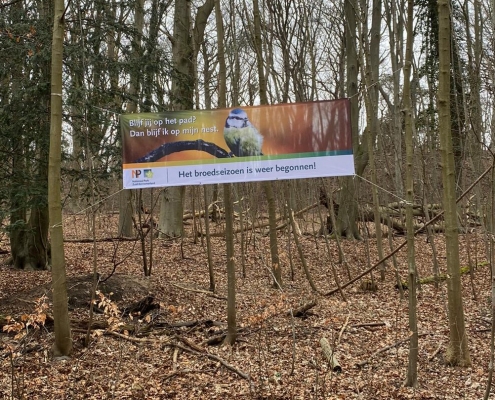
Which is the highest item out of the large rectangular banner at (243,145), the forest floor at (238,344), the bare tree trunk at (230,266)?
the large rectangular banner at (243,145)

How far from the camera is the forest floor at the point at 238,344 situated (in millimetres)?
4980

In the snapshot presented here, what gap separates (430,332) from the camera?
6734mm

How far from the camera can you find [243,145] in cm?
602

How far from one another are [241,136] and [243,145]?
0.12 m

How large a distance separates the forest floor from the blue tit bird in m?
1.86

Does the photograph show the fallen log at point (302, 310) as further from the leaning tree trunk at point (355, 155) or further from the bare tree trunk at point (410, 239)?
the leaning tree trunk at point (355, 155)

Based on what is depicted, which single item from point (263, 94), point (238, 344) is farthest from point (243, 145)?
point (238, 344)

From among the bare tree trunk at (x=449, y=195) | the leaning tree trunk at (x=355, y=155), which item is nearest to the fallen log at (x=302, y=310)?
the bare tree trunk at (x=449, y=195)

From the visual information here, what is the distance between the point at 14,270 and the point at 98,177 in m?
3.11

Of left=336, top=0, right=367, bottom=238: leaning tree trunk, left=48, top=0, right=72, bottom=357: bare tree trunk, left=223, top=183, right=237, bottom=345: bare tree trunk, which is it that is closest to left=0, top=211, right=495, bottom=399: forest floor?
left=223, top=183, right=237, bottom=345: bare tree trunk

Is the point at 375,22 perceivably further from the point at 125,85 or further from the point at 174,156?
the point at 174,156

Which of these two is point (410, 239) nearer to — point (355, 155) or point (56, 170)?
point (56, 170)

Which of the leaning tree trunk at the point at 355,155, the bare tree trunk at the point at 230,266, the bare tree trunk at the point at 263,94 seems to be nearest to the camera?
the bare tree trunk at the point at 230,266

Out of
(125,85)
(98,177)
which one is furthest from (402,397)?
(125,85)
